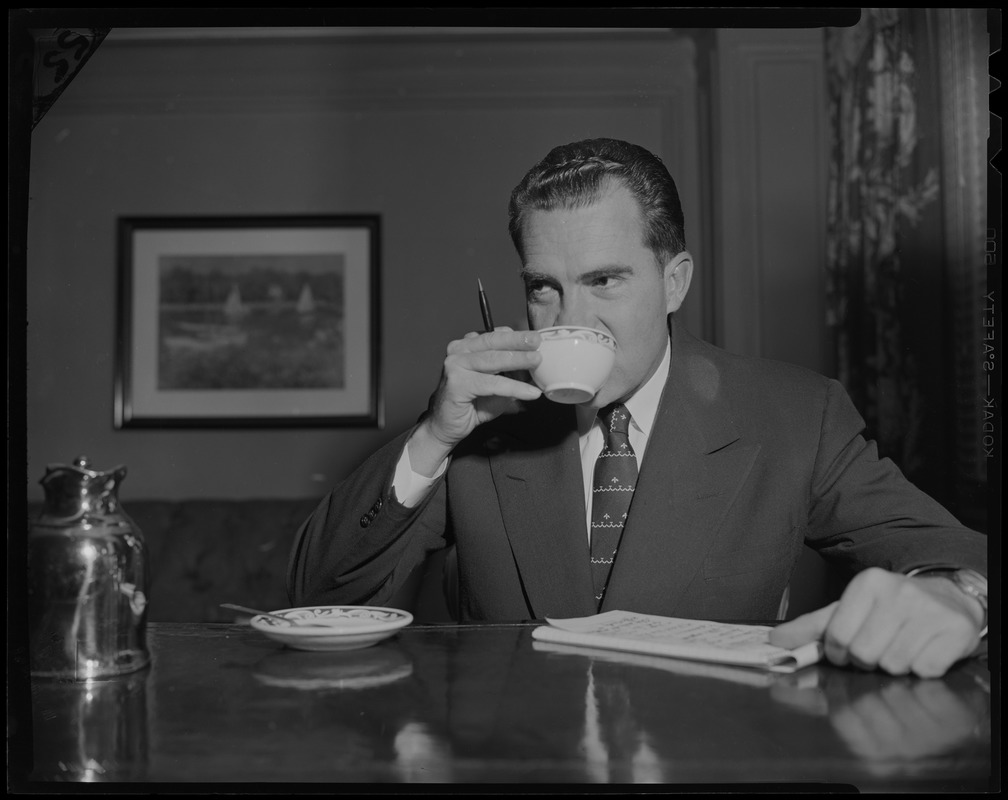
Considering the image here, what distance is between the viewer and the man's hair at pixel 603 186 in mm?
1693

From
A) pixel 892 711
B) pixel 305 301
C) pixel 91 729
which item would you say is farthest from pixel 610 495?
pixel 305 301

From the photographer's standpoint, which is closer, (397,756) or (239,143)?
(397,756)

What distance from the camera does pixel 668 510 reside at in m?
1.52

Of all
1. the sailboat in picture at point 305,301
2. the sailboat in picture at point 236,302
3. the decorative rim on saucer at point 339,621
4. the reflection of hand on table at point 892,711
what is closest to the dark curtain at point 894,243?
the reflection of hand on table at point 892,711

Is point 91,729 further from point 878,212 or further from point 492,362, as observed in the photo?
point 878,212

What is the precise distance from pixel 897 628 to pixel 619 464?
29.2 inches

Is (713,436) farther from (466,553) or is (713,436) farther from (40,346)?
(40,346)

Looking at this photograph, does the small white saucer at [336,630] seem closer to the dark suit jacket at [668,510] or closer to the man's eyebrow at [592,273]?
the dark suit jacket at [668,510]

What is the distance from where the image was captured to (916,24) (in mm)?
2197

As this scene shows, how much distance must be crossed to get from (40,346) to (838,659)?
128 inches

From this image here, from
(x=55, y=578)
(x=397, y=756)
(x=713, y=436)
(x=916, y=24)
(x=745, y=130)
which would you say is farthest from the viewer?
(x=745, y=130)

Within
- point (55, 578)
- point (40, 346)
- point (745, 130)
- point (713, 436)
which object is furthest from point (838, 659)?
point (40, 346)

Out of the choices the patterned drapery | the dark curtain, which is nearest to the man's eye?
the dark curtain

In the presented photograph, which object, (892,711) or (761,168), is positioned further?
(761,168)
